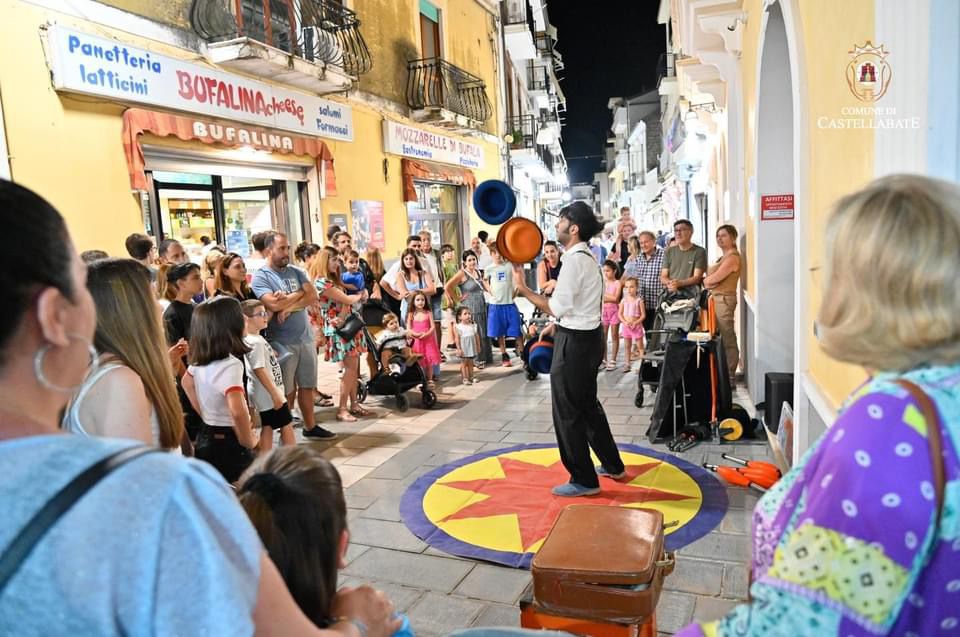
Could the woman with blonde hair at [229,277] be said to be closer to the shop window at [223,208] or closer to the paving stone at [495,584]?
the shop window at [223,208]

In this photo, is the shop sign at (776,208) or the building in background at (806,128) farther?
the shop sign at (776,208)

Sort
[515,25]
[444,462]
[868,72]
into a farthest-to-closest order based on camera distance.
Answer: [515,25] < [444,462] < [868,72]

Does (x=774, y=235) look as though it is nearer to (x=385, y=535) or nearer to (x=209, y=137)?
(x=385, y=535)

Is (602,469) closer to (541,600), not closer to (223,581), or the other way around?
(541,600)

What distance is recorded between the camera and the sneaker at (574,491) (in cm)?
436

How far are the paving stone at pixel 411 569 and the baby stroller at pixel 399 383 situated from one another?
10.4ft

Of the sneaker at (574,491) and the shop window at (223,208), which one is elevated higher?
the shop window at (223,208)

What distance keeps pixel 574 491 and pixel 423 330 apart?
11.5ft

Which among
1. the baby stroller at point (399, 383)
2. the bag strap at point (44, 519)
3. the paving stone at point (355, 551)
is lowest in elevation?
the paving stone at point (355, 551)

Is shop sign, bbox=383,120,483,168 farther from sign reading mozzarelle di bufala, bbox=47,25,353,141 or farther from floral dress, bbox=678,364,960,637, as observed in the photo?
floral dress, bbox=678,364,960,637

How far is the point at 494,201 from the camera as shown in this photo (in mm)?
5570

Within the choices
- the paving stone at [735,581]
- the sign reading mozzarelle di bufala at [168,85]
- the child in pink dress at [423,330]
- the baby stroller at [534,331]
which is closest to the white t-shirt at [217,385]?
the paving stone at [735,581]

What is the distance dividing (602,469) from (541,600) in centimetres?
240

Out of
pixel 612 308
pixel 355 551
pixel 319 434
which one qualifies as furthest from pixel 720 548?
pixel 612 308
